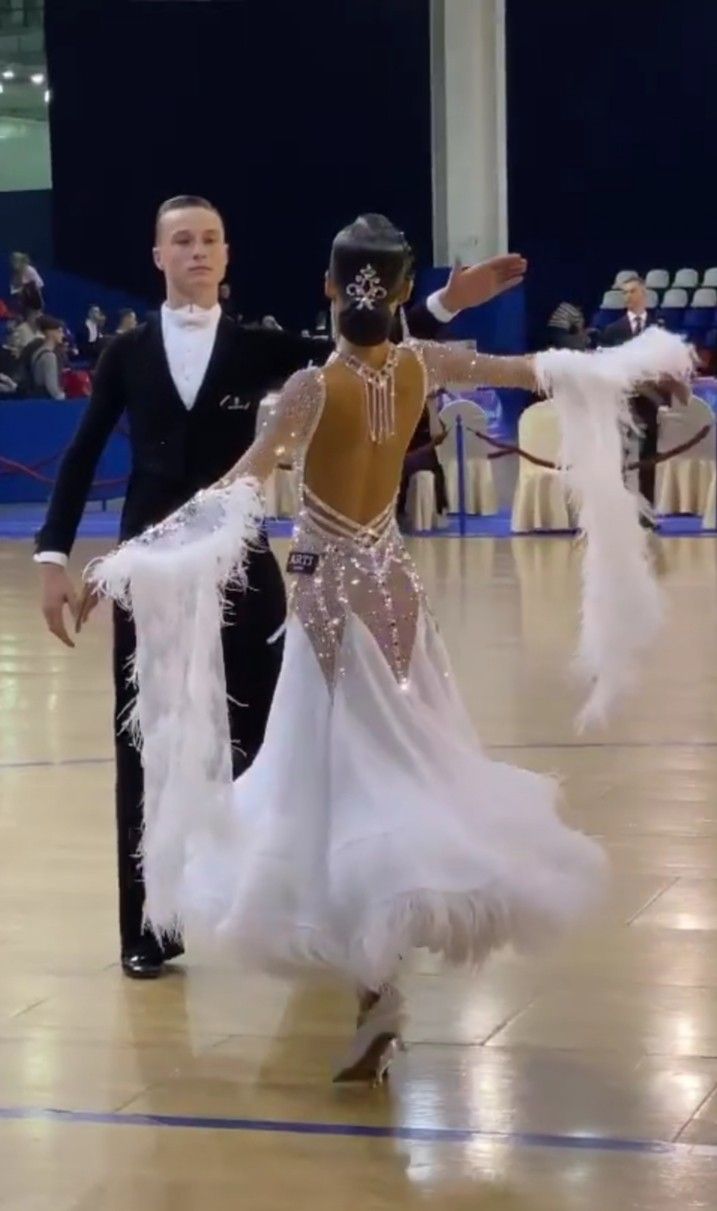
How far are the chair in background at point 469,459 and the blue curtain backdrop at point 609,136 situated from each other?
961cm

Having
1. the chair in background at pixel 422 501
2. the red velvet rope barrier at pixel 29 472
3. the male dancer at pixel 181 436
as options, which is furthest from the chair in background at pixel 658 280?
the male dancer at pixel 181 436

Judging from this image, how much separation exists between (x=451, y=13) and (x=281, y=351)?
18.8 metres

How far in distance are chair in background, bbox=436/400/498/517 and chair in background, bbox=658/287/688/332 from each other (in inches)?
332

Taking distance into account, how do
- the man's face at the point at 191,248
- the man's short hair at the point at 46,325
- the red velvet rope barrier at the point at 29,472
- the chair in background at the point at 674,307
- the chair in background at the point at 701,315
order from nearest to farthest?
the man's face at the point at 191,248, the red velvet rope barrier at the point at 29,472, the man's short hair at the point at 46,325, the chair in background at the point at 701,315, the chair in background at the point at 674,307

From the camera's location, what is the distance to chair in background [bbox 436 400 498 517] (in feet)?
47.4

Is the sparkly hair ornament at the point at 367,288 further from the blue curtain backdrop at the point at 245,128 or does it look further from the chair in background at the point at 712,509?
the blue curtain backdrop at the point at 245,128

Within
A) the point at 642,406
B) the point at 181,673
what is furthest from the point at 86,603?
the point at 642,406

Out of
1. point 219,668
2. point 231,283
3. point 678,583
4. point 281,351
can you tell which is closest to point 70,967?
point 219,668

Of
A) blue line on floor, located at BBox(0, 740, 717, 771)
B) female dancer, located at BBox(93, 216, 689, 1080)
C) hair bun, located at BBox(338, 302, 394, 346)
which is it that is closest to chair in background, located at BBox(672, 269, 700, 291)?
blue line on floor, located at BBox(0, 740, 717, 771)

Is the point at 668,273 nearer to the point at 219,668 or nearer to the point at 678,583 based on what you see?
the point at 678,583

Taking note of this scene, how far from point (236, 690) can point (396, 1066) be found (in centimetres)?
102

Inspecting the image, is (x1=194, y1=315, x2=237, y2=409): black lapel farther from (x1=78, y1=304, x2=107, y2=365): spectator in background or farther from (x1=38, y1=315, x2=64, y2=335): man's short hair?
(x1=78, y1=304, x2=107, y2=365): spectator in background

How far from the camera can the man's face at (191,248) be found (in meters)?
4.25

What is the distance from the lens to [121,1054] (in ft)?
12.7
